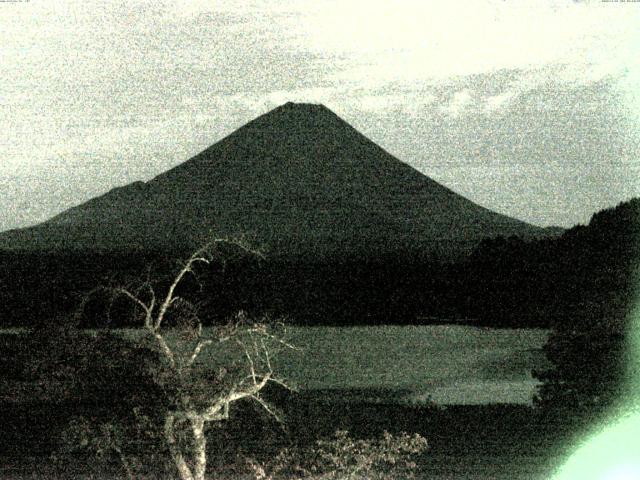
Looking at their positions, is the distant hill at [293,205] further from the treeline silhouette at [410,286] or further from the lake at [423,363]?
the lake at [423,363]

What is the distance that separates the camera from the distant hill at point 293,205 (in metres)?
35.7

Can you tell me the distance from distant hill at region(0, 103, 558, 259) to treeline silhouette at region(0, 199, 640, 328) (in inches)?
482

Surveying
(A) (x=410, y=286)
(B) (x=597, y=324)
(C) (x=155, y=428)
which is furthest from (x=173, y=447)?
(A) (x=410, y=286)

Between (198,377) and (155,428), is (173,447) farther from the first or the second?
(155,428)

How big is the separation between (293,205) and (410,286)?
3508cm

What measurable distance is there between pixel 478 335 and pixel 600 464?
603 cm

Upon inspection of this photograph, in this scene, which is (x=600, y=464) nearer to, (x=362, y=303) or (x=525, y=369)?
(x=525, y=369)

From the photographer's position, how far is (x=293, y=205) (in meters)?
49.8

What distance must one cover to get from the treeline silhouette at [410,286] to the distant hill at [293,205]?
1223 cm

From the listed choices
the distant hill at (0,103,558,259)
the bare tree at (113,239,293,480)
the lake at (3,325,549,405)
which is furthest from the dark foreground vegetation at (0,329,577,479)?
the distant hill at (0,103,558,259)

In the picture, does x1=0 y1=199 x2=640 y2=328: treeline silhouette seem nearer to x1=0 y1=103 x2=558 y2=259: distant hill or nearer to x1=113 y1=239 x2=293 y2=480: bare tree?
x1=113 y1=239 x2=293 y2=480: bare tree

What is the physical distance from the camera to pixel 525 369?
12.6 m

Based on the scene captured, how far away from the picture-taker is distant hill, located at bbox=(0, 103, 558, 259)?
35.7m

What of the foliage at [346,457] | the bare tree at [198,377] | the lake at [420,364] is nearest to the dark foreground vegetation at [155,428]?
the foliage at [346,457]
